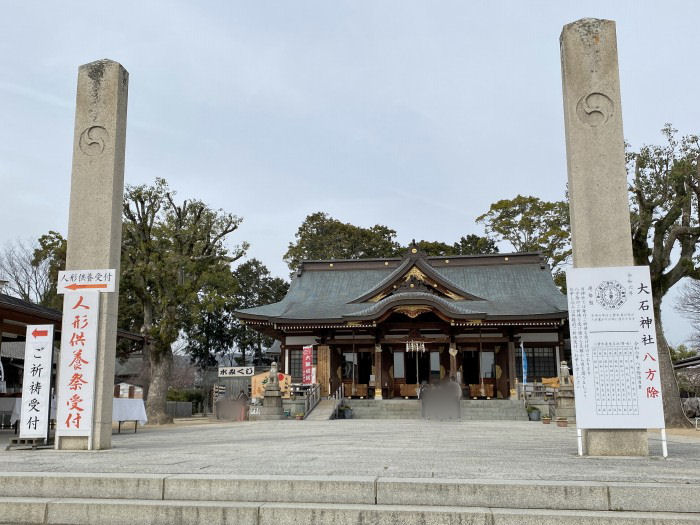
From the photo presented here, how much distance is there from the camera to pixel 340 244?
44.5m

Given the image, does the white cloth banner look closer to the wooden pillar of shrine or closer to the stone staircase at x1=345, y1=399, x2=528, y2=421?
the stone staircase at x1=345, y1=399, x2=528, y2=421

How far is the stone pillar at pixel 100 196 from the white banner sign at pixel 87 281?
0.38 ft

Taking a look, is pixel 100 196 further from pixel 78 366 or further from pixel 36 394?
pixel 36 394

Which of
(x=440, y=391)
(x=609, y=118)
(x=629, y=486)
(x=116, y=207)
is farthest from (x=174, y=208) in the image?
(x=629, y=486)

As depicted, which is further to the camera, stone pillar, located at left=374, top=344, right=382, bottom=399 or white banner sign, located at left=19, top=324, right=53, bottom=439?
stone pillar, located at left=374, top=344, right=382, bottom=399

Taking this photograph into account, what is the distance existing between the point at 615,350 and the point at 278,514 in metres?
4.38

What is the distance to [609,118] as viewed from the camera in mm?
7305

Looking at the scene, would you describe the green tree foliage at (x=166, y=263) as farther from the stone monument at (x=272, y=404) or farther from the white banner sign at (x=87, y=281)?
the white banner sign at (x=87, y=281)

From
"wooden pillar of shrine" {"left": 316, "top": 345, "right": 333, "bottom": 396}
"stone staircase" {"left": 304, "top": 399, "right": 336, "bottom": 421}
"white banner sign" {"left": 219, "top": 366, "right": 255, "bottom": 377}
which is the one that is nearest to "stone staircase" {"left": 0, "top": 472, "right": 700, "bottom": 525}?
"stone staircase" {"left": 304, "top": 399, "right": 336, "bottom": 421}

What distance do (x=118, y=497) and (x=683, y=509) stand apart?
14.5 ft

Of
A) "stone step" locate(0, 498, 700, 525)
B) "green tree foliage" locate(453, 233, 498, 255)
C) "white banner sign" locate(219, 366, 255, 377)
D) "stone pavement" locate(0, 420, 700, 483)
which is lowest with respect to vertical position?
"stone step" locate(0, 498, 700, 525)

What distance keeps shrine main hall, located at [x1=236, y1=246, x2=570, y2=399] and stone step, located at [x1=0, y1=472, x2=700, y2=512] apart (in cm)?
1751

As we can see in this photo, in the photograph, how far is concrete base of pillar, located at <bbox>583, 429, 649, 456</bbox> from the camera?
22.1 ft

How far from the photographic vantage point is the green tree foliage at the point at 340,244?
44.4 meters
